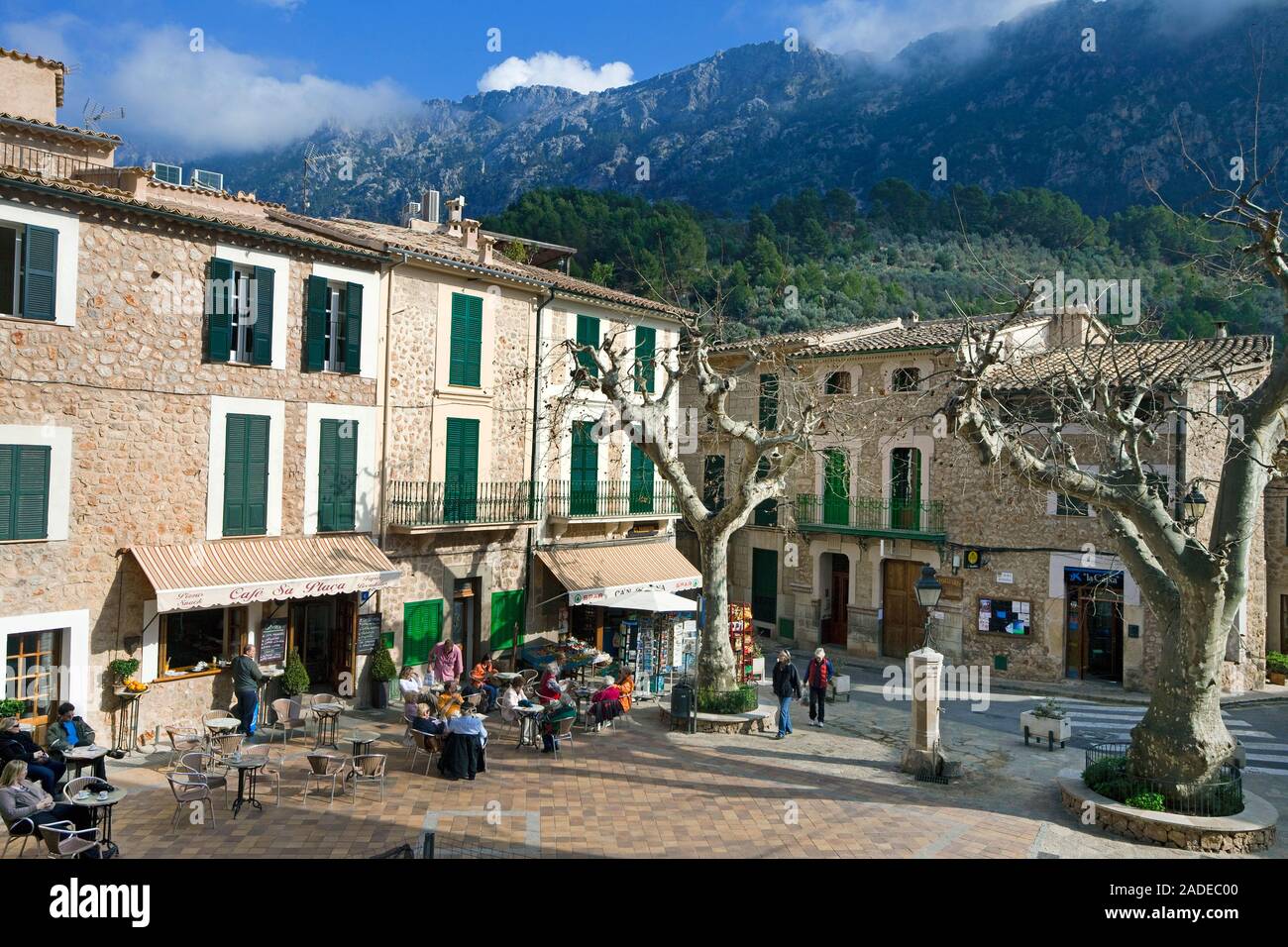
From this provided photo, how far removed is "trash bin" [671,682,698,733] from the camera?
682 inches

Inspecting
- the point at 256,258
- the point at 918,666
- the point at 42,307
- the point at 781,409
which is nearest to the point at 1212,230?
the point at 781,409

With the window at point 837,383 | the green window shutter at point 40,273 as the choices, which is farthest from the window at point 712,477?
the green window shutter at point 40,273

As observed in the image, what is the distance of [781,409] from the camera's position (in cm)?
2792

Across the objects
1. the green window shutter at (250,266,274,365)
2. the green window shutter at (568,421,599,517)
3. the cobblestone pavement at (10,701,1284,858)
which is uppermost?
the green window shutter at (250,266,274,365)

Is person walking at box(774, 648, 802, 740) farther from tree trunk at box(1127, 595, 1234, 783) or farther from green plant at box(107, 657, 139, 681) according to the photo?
green plant at box(107, 657, 139, 681)

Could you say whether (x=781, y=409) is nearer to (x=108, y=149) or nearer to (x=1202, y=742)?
(x=1202, y=742)

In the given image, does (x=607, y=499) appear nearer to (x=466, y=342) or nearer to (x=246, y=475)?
(x=466, y=342)

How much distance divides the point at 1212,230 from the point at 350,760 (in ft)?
169

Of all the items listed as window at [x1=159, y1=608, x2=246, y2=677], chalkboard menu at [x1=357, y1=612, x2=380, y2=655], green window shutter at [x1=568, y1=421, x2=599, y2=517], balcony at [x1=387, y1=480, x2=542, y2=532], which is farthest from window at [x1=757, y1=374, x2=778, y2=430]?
window at [x1=159, y1=608, x2=246, y2=677]

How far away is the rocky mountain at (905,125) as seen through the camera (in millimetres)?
82438

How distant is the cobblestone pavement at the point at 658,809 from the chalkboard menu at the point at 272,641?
2.04m

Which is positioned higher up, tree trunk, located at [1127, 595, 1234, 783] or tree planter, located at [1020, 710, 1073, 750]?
tree trunk, located at [1127, 595, 1234, 783]

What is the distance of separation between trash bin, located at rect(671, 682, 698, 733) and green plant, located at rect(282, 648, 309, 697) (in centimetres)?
673
